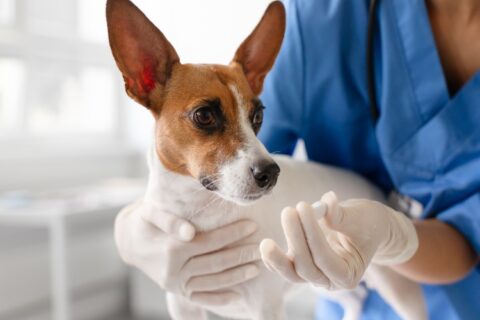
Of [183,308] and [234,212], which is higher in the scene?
[234,212]

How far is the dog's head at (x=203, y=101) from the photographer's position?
2.17 feet

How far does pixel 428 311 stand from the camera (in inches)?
37.8

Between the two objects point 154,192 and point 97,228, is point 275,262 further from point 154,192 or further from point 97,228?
point 97,228

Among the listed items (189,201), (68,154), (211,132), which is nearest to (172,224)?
(189,201)

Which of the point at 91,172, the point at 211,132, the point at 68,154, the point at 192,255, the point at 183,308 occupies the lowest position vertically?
the point at 91,172

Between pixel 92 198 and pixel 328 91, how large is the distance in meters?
1.31

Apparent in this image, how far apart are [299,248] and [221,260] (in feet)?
0.74

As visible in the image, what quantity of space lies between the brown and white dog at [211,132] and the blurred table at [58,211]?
1039mm

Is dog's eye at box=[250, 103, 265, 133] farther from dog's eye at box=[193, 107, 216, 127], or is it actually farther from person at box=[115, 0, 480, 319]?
person at box=[115, 0, 480, 319]

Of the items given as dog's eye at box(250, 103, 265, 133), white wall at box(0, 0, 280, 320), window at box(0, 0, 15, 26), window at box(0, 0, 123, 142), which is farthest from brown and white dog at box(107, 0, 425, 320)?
window at box(0, 0, 15, 26)

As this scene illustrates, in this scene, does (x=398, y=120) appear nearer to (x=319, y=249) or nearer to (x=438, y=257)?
(x=438, y=257)

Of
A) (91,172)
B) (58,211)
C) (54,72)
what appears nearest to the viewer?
(58,211)

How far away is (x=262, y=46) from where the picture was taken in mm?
757

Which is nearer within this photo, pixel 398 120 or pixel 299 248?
pixel 299 248
